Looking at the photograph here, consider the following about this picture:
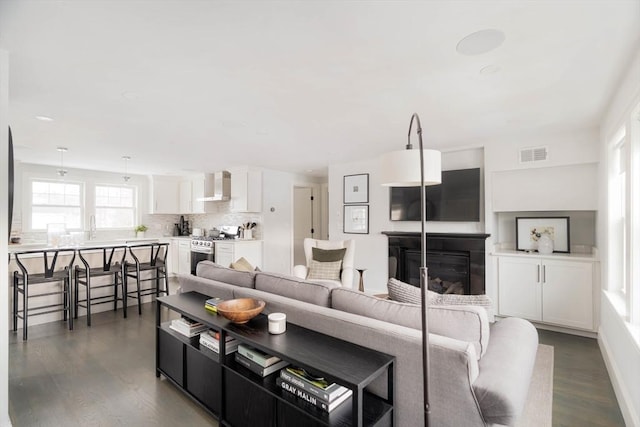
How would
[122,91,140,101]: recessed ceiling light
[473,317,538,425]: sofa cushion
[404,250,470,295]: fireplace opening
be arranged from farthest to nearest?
[404,250,470,295]: fireplace opening → [122,91,140,101]: recessed ceiling light → [473,317,538,425]: sofa cushion

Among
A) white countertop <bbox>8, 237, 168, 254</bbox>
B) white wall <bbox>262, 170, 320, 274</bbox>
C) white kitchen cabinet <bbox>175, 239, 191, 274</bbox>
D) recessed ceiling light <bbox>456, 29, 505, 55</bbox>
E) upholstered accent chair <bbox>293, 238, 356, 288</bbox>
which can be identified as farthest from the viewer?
white kitchen cabinet <bbox>175, 239, 191, 274</bbox>

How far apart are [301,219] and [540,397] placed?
546 cm

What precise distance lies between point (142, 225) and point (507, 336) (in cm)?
768

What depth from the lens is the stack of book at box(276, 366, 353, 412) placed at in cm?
145

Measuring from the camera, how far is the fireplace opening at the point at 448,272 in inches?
171

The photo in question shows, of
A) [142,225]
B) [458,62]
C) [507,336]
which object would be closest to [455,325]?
[507,336]

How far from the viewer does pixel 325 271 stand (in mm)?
4246

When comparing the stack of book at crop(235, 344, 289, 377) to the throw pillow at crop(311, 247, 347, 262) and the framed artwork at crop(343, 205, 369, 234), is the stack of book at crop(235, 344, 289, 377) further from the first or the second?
the framed artwork at crop(343, 205, 369, 234)

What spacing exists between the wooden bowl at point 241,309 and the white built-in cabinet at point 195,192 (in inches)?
204

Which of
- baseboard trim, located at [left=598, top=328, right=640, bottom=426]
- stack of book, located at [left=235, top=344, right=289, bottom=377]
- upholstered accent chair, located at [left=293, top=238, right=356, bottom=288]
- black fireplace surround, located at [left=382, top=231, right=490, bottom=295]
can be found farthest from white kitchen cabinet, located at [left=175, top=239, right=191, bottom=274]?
baseboard trim, located at [left=598, top=328, right=640, bottom=426]

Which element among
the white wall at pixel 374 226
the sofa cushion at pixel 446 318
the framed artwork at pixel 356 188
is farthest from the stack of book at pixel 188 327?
the framed artwork at pixel 356 188

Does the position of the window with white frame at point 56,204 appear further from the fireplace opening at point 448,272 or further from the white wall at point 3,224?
the fireplace opening at point 448,272

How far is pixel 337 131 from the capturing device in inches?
143

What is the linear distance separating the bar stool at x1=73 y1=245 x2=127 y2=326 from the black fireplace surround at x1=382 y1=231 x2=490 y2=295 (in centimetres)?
398
